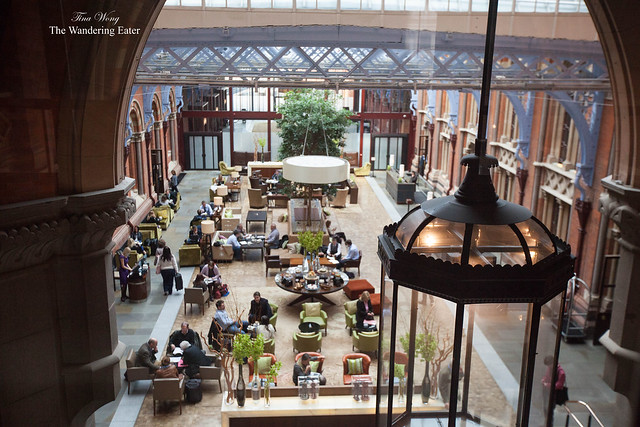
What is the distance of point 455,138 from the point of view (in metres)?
20.5

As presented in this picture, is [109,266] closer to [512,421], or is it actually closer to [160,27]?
[512,421]

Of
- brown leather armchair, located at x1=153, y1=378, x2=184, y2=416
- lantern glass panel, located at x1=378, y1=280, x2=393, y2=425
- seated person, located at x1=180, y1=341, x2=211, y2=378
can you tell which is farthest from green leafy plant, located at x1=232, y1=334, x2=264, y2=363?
lantern glass panel, located at x1=378, y1=280, x2=393, y2=425

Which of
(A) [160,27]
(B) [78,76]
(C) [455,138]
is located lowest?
(C) [455,138]

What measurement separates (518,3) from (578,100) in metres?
2.09

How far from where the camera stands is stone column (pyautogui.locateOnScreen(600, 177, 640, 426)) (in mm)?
4875

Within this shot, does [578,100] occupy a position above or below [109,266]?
above

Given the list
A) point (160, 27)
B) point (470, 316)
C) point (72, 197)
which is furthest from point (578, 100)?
point (72, 197)

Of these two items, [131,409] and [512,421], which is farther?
[131,409]

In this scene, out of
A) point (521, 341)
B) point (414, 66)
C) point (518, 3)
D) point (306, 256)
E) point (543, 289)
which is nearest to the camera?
point (543, 289)

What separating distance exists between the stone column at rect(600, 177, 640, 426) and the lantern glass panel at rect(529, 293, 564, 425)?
226cm

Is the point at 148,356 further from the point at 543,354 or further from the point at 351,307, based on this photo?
the point at 543,354

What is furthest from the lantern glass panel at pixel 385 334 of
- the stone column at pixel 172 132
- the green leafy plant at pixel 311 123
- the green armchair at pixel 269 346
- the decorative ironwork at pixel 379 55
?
the stone column at pixel 172 132

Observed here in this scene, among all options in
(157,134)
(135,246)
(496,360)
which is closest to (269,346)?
(135,246)

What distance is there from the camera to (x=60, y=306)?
4121 mm
